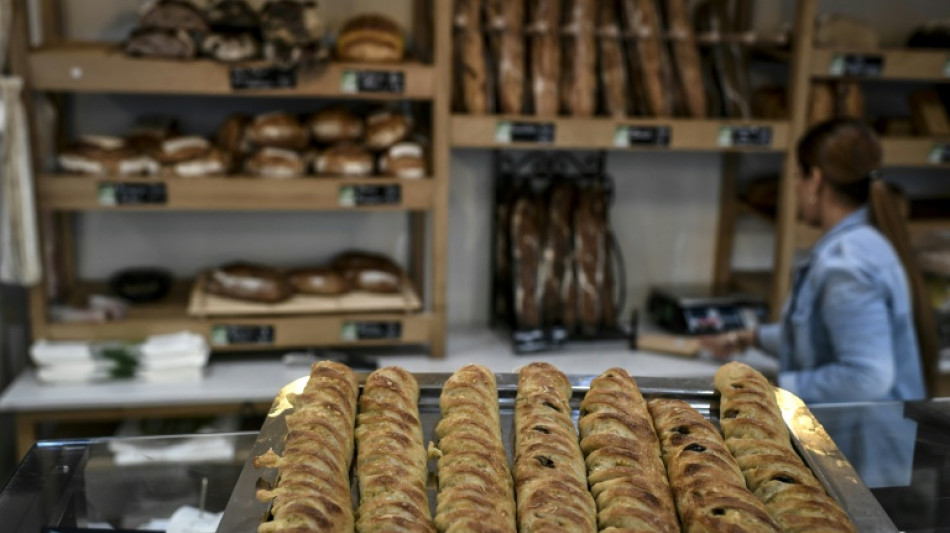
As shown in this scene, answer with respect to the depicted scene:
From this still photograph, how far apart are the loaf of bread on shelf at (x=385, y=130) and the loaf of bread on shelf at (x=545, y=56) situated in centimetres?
42

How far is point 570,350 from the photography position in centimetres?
296

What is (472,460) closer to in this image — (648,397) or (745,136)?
(648,397)

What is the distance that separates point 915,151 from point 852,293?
49.5 inches

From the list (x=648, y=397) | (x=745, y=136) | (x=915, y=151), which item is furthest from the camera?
(x=915, y=151)

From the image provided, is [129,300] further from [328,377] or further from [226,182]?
[328,377]

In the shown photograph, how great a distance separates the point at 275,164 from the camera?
103 inches

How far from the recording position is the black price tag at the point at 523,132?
2.67 m

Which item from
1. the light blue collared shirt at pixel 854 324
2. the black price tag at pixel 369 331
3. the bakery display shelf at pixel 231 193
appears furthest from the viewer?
the black price tag at pixel 369 331

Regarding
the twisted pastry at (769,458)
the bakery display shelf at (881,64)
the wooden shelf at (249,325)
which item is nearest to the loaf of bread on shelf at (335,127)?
the wooden shelf at (249,325)

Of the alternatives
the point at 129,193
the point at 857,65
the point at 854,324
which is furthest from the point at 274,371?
the point at 857,65

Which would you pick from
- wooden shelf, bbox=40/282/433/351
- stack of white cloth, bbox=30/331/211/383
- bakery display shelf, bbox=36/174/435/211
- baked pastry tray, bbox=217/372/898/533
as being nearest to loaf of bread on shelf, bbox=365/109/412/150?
bakery display shelf, bbox=36/174/435/211

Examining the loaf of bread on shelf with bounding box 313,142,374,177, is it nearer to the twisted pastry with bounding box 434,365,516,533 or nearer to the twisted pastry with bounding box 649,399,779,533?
the twisted pastry with bounding box 434,365,516,533

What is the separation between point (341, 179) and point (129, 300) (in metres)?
0.81

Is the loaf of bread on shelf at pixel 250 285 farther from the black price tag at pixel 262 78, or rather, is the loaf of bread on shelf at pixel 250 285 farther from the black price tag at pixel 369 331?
the black price tag at pixel 262 78
